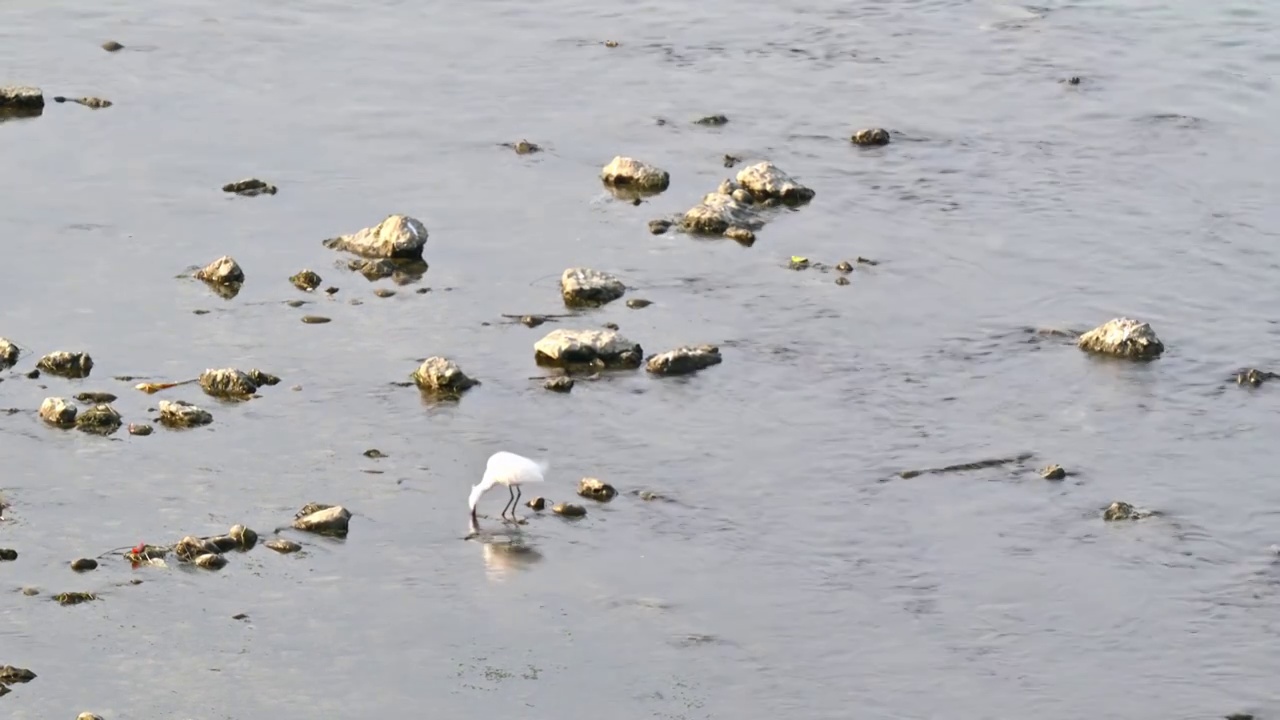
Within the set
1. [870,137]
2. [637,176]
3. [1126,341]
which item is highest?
[870,137]

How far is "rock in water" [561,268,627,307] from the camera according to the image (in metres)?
25.9

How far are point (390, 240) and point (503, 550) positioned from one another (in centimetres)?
734

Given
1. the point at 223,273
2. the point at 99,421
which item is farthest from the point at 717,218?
the point at 99,421

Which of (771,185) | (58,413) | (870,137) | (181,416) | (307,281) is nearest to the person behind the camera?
(58,413)

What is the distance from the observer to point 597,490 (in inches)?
846

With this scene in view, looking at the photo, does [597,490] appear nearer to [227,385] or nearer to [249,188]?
[227,385]

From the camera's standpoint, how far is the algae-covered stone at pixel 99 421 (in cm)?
2270

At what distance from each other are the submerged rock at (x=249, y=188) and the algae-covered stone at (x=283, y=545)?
9700 millimetres

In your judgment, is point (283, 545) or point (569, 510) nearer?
point (283, 545)

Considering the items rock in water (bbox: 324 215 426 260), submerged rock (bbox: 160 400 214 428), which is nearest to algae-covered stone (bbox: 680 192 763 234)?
rock in water (bbox: 324 215 426 260)

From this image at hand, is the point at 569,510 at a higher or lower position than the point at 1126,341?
lower

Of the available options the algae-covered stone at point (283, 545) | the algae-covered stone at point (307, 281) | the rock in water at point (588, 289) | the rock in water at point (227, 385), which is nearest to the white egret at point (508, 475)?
the algae-covered stone at point (283, 545)

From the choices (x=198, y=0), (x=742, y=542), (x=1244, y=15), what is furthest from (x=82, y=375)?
(x=1244, y=15)

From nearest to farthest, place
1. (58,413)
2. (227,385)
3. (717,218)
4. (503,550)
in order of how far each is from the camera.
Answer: (503,550)
(58,413)
(227,385)
(717,218)
